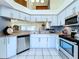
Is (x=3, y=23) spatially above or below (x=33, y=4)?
below

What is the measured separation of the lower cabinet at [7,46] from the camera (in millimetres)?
4480

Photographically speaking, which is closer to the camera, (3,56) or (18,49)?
(3,56)

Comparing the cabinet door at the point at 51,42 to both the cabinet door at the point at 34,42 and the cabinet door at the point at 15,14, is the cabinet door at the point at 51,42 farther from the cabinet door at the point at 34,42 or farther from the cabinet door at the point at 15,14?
the cabinet door at the point at 15,14

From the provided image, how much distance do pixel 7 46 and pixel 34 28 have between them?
3.29 meters

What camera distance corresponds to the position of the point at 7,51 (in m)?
4.69

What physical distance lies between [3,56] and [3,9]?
1.76 meters

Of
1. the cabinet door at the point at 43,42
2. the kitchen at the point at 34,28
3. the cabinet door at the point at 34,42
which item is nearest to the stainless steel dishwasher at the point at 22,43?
the kitchen at the point at 34,28

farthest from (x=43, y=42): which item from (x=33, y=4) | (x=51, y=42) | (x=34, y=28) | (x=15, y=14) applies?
(x=33, y=4)

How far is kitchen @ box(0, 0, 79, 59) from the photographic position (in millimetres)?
4789

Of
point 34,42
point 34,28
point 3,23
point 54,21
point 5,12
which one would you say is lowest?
point 34,42

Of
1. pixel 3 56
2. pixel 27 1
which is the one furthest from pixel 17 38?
pixel 27 1

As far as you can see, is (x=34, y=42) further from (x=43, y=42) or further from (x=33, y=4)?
(x=33, y=4)

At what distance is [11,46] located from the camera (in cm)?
498

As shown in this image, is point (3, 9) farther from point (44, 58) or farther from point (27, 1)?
point (27, 1)
